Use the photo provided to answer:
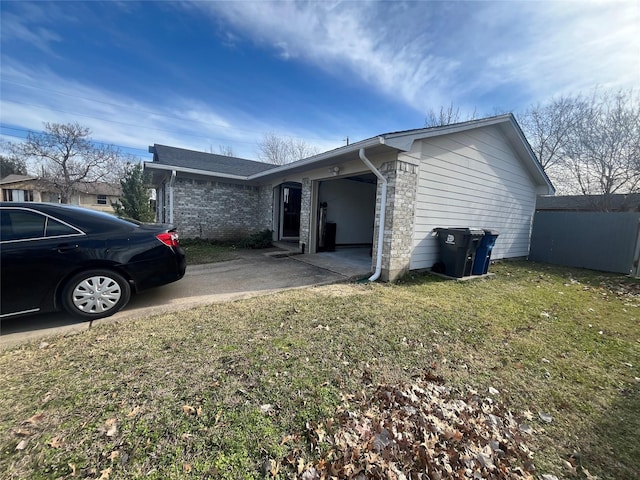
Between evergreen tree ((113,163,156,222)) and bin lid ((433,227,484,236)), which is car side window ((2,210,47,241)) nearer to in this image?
bin lid ((433,227,484,236))

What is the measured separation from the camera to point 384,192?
5.49 metres

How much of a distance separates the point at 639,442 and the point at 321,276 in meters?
4.51

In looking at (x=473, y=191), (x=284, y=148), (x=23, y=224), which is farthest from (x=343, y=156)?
(x=284, y=148)

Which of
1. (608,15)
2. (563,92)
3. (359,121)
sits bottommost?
(608,15)

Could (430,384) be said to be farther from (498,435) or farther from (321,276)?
(321,276)

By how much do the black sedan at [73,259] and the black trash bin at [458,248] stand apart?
5.78 m

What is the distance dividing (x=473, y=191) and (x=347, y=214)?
4322 mm

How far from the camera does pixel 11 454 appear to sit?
1438mm

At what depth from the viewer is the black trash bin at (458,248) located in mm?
5910

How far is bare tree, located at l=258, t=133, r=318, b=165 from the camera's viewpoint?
89.0 ft

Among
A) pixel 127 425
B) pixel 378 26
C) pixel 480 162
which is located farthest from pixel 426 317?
pixel 378 26

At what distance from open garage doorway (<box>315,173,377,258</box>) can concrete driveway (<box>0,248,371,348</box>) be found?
0.95m

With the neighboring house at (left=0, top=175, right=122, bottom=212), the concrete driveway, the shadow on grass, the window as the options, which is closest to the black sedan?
the concrete driveway

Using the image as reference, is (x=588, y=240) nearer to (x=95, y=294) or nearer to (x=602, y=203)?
(x=602, y=203)
